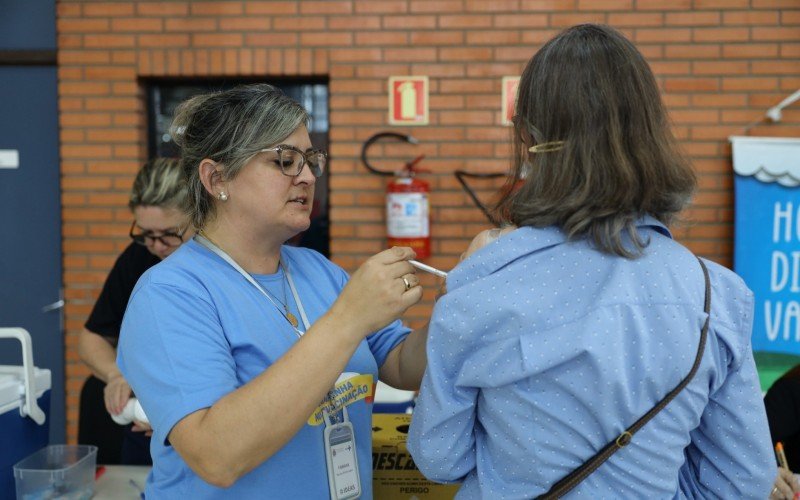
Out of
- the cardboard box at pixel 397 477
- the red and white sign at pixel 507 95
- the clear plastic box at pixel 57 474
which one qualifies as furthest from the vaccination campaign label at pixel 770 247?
the clear plastic box at pixel 57 474

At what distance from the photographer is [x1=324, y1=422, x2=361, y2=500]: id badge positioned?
1.45 metres

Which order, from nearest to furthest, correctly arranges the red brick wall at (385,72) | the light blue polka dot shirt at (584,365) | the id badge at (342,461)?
the light blue polka dot shirt at (584,365), the id badge at (342,461), the red brick wall at (385,72)

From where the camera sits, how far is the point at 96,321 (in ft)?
9.11

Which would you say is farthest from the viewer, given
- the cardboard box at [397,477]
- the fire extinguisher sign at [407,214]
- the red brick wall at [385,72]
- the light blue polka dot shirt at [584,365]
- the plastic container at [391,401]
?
the red brick wall at [385,72]

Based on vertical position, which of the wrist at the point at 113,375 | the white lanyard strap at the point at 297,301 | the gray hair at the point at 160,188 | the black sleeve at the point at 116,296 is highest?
the gray hair at the point at 160,188

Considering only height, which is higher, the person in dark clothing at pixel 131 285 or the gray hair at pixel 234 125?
the gray hair at pixel 234 125

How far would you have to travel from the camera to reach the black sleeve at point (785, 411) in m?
2.38

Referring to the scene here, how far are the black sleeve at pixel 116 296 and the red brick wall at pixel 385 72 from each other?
123cm

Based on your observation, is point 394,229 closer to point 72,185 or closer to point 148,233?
point 148,233

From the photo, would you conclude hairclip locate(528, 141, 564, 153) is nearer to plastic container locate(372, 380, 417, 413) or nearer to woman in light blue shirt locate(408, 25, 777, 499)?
woman in light blue shirt locate(408, 25, 777, 499)

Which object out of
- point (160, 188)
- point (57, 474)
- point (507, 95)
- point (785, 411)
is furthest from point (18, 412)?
point (507, 95)

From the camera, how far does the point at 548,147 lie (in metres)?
1.12

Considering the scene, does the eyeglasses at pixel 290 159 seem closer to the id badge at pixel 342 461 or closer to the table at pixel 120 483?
the id badge at pixel 342 461

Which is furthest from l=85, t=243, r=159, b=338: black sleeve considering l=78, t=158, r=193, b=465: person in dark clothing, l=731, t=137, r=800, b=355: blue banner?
l=731, t=137, r=800, b=355: blue banner
